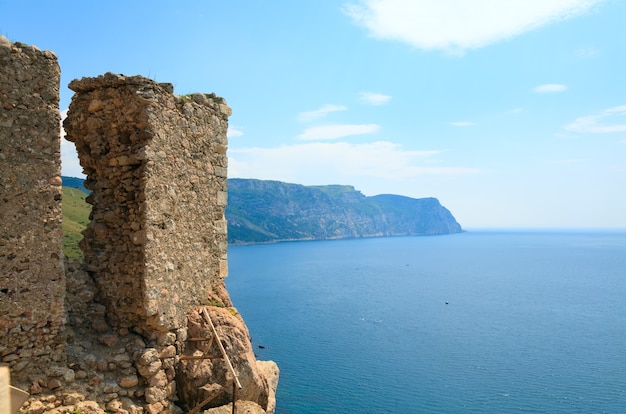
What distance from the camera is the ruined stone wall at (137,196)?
27.1 ft

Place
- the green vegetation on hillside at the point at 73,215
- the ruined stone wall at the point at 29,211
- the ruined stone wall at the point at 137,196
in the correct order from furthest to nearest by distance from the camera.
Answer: the green vegetation on hillside at the point at 73,215, the ruined stone wall at the point at 137,196, the ruined stone wall at the point at 29,211

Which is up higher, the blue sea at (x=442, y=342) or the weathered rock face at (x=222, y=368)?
the weathered rock face at (x=222, y=368)

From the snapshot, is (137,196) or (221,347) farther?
(221,347)

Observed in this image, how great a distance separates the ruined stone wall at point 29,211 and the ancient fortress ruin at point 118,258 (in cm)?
2

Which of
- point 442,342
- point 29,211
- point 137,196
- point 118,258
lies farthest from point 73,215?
point 29,211

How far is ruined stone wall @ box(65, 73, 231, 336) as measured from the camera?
8.27 m

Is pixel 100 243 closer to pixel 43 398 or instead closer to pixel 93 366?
pixel 93 366

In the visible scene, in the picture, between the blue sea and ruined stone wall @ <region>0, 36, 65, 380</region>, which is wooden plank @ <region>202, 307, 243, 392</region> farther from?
the blue sea

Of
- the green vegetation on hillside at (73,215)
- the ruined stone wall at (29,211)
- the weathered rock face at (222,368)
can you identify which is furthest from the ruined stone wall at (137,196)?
the green vegetation on hillside at (73,215)

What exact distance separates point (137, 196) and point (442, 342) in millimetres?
43878

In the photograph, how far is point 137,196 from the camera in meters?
8.31

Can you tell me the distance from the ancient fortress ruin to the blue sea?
24282 mm

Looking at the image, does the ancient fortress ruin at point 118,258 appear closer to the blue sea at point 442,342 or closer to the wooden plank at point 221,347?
the wooden plank at point 221,347

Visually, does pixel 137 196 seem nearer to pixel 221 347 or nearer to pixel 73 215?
pixel 221 347
